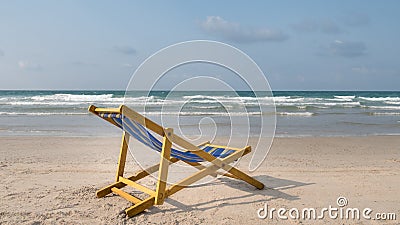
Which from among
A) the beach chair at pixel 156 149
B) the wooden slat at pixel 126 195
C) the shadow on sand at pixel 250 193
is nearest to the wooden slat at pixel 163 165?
the beach chair at pixel 156 149

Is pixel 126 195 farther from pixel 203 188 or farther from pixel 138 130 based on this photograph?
pixel 203 188

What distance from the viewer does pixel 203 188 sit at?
14.8 feet

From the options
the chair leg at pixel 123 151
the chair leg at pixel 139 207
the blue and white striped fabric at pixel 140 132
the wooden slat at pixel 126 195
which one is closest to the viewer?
the chair leg at pixel 139 207

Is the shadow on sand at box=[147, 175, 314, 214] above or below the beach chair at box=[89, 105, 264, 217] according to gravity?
below

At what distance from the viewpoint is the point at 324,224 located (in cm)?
337

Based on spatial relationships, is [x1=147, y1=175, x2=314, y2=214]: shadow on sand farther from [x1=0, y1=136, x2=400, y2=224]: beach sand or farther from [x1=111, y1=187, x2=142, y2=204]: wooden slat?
[x1=111, y1=187, x2=142, y2=204]: wooden slat

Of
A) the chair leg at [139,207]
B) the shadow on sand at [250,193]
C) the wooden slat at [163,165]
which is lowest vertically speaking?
the shadow on sand at [250,193]

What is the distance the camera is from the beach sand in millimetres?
3506

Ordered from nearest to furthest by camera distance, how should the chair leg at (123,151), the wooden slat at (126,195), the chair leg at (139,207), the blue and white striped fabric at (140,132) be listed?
the chair leg at (139,207) < the blue and white striped fabric at (140,132) < the wooden slat at (126,195) < the chair leg at (123,151)

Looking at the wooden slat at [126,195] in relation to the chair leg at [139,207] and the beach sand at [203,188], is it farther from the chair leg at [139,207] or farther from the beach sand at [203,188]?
the chair leg at [139,207]

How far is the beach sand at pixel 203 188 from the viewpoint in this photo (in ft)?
11.5

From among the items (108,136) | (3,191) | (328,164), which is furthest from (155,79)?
(108,136)

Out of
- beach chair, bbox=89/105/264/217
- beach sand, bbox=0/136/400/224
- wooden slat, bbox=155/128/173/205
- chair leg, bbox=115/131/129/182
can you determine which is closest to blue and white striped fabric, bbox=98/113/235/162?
beach chair, bbox=89/105/264/217

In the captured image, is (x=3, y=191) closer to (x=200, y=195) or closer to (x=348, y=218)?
(x=200, y=195)
